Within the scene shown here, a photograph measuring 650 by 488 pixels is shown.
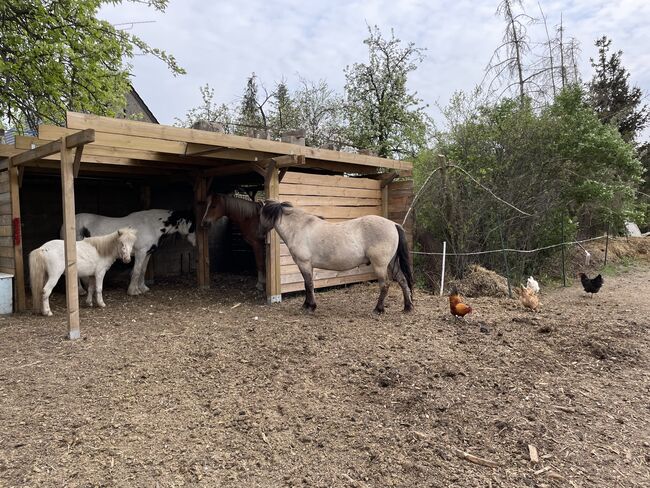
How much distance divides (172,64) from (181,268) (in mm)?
4335

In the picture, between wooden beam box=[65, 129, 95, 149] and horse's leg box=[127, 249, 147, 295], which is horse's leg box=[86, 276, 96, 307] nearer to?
horse's leg box=[127, 249, 147, 295]

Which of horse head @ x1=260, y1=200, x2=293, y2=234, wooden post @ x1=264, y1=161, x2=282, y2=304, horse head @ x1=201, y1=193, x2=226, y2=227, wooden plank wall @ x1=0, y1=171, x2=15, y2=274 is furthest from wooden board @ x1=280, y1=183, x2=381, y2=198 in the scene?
wooden plank wall @ x1=0, y1=171, x2=15, y2=274

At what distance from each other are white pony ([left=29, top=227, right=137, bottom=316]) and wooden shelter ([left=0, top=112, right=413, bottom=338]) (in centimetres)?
49

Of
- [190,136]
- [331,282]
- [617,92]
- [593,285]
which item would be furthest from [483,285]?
[617,92]

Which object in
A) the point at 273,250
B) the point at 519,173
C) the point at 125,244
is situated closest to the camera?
the point at 125,244

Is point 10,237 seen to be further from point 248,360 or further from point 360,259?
point 360,259

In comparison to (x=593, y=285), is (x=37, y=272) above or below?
above

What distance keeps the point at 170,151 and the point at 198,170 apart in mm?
1993

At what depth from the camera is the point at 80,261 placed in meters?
5.77

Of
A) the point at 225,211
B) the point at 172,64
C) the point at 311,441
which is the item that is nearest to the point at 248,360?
the point at 311,441

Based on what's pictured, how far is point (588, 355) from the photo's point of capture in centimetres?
379

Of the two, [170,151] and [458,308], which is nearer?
[458,308]

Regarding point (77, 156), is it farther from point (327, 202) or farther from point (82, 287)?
point (327, 202)

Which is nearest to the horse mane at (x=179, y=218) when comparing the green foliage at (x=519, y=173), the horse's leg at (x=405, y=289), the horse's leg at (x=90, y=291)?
the horse's leg at (x=90, y=291)
